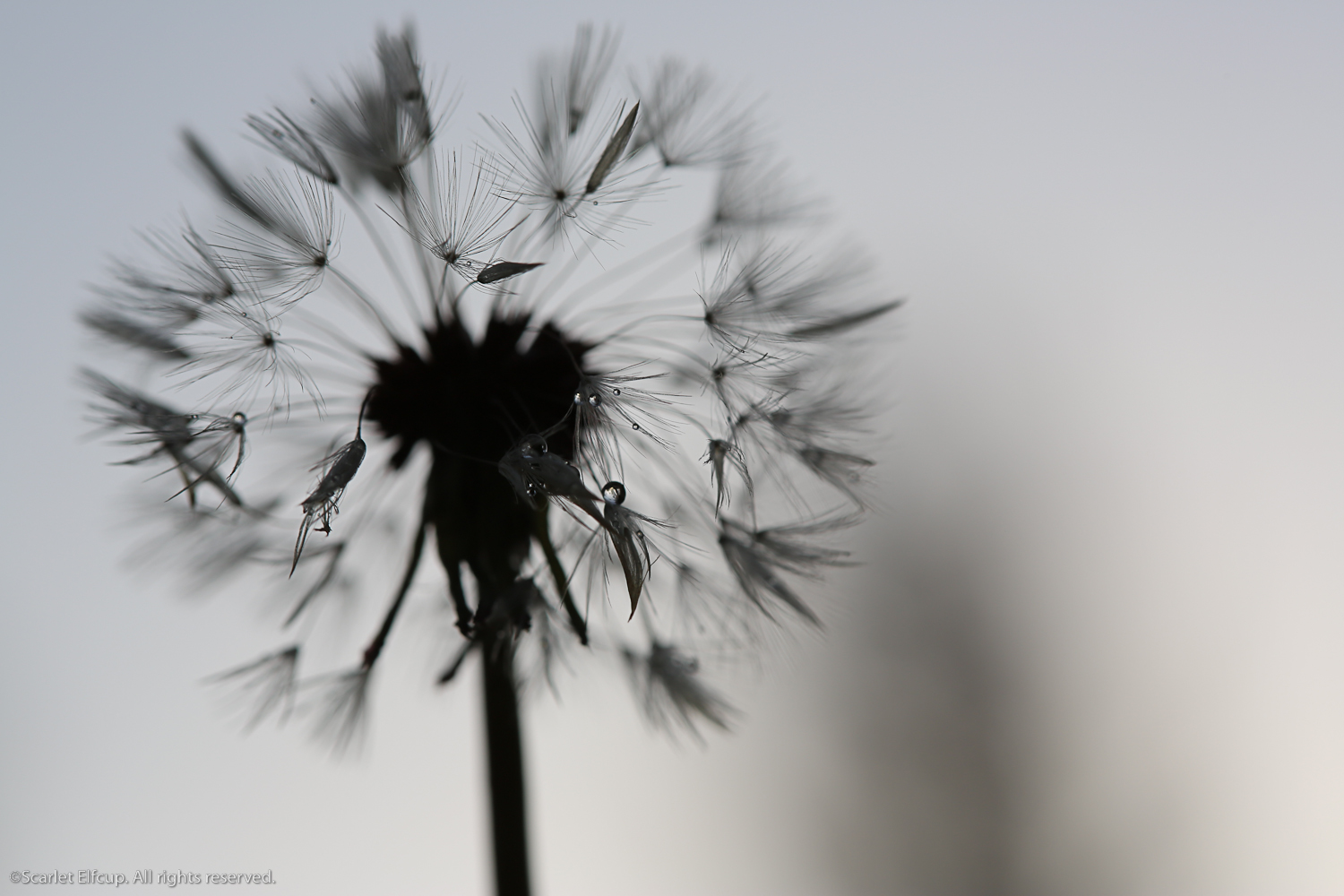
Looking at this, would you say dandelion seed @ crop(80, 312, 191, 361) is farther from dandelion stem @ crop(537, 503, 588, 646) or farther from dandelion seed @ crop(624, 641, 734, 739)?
dandelion seed @ crop(624, 641, 734, 739)

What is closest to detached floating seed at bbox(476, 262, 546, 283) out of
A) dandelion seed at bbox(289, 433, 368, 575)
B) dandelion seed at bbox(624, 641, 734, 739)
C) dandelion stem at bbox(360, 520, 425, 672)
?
dandelion seed at bbox(289, 433, 368, 575)

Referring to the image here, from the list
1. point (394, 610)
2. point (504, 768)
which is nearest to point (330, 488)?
point (394, 610)

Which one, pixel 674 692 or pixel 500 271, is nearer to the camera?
pixel 500 271

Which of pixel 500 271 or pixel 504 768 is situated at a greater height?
pixel 500 271

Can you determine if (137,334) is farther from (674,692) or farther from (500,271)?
(674,692)

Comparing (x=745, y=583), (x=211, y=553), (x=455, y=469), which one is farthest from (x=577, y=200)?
(x=211, y=553)

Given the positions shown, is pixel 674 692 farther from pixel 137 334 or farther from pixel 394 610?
pixel 137 334

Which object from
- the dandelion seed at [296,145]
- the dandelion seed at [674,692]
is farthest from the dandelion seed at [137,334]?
the dandelion seed at [674,692]

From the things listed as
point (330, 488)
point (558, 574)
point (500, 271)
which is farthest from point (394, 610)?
point (500, 271)

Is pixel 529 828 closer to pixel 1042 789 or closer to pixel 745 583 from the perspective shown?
pixel 745 583

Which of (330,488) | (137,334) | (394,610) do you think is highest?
(137,334)

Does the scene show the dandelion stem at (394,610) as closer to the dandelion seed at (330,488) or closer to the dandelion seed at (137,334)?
the dandelion seed at (330,488)
